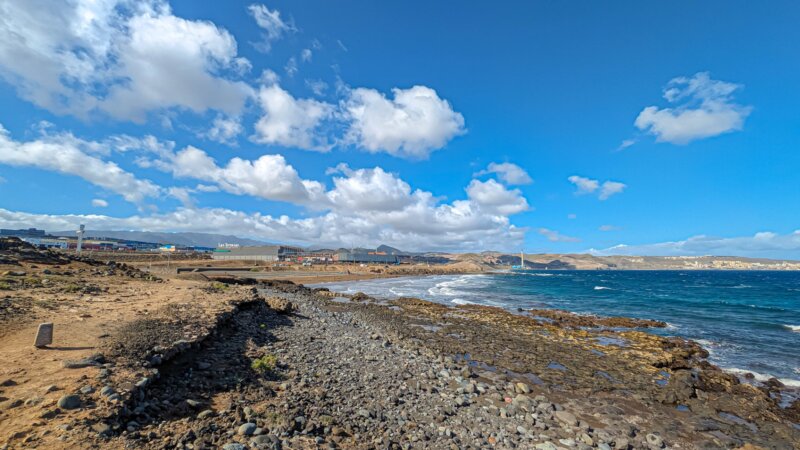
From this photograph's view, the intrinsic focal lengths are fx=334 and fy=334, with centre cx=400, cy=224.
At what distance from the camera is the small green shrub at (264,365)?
11297mm

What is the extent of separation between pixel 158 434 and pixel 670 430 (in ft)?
46.8

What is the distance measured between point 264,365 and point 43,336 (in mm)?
6182

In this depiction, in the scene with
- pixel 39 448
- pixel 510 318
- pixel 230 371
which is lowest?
pixel 510 318

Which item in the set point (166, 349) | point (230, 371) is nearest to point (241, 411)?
point (230, 371)

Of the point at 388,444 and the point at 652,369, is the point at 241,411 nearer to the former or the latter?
the point at 388,444

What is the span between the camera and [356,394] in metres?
10.6

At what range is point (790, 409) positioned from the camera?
12.7 metres

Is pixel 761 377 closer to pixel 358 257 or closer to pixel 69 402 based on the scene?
pixel 69 402

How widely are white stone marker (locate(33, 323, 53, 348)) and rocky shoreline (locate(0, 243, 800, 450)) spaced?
769 mm

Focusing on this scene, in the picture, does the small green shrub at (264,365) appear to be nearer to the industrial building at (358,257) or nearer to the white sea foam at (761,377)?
the white sea foam at (761,377)

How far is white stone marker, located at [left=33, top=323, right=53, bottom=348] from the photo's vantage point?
31.7 ft

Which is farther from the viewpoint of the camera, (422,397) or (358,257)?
(358,257)

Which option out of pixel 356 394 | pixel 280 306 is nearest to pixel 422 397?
pixel 356 394

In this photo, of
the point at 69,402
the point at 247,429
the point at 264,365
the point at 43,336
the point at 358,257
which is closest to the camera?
the point at 69,402
